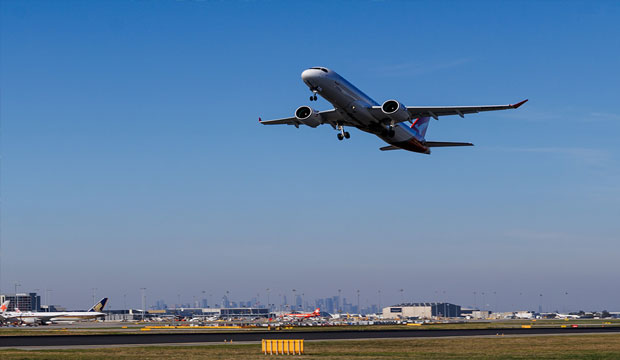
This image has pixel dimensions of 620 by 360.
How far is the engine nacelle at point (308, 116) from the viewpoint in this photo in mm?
68500

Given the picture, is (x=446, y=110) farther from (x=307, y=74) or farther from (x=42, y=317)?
(x=42, y=317)

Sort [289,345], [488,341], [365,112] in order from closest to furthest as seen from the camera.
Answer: [289,345] → [365,112] → [488,341]

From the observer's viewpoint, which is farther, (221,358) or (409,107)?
(409,107)

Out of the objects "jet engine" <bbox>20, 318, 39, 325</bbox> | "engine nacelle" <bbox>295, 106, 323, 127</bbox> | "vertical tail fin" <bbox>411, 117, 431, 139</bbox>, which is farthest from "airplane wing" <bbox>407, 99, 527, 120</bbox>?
"jet engine" <bbox>20, 318, 39, 325</bbox>

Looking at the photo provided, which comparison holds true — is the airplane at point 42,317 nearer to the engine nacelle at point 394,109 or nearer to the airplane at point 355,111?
the airplane at point 355,111

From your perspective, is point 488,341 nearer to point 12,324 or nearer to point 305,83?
point 305,83

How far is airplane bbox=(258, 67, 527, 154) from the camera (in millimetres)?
61906

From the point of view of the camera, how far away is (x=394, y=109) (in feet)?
216

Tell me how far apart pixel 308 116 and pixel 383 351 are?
77.7ft

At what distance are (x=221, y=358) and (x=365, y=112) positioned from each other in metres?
27.6

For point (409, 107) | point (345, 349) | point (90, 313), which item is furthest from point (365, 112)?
point (90, 313)

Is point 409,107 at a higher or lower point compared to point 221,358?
higher

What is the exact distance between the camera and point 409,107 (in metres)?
67.6

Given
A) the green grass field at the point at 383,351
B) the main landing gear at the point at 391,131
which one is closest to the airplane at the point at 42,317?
the green grass field at the point at 383,351
